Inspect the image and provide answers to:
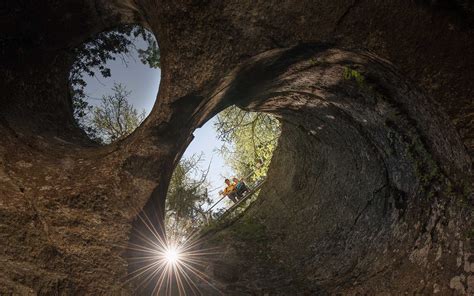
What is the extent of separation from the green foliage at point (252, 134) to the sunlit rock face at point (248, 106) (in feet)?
26.0

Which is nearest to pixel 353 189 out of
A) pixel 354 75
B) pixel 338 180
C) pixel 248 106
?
pixel 338 180

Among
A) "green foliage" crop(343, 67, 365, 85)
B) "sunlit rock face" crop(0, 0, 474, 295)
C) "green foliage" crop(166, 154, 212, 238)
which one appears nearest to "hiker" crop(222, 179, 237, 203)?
"green foliage" crop(166, 154, 212, 238)

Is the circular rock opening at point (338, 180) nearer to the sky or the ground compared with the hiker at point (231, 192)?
nearer to the ground

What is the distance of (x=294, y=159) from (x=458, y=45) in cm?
491

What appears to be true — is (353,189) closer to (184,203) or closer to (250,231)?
(250,231)

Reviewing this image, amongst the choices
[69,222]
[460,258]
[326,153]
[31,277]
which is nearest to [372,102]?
[460,258]

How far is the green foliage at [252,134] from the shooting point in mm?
12594

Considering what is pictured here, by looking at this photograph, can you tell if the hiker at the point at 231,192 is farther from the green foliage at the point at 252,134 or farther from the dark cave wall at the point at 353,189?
the dark cave wall at the point at 353,189

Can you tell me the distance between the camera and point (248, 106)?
4.70 meters

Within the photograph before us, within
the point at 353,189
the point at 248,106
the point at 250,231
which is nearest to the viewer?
the point at 248,106

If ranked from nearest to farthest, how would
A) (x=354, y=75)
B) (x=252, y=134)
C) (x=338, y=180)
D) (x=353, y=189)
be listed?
(x=354, y=75), (x=353, y=189), (x=338, y=180), (x=252, y=134)

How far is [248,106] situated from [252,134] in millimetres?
7989

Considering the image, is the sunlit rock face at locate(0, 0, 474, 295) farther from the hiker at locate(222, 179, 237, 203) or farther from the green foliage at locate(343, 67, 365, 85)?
the hiker at locate(222, 179, 237, 203)

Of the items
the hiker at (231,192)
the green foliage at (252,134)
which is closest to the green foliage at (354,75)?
the green foliage at (252,134)
